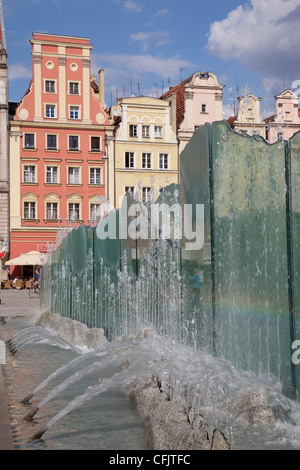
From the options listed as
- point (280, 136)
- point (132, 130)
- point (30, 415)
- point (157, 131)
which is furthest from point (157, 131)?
point (30, 415)

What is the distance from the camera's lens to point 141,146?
40531 millimetres

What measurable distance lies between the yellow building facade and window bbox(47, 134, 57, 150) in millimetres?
3555

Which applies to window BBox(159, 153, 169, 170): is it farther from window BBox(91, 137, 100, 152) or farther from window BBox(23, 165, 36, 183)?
window BBox(23, 165, 36, 183)

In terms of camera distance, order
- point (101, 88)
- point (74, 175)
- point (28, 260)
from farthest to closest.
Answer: point (101, 88)
point (74, 175)
point (28, 260)

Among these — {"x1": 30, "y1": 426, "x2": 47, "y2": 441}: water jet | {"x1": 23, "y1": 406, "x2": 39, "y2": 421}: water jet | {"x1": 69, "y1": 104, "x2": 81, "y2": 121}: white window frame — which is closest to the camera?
{"x1": 30, "y1": 426, "x2": 47, "y2": 441}: water jet

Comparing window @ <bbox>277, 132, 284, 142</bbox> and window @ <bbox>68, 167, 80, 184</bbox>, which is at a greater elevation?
window @ <bbox>68, 167, 80, 184</bbox>

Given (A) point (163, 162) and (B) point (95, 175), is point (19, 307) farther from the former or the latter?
(A) point (163, 162)

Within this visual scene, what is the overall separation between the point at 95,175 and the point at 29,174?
4.06 m

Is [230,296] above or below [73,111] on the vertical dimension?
below

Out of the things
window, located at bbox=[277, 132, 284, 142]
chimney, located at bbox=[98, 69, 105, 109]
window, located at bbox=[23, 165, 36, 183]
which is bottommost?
window, located at bbox=[277, 132, 284, 142]

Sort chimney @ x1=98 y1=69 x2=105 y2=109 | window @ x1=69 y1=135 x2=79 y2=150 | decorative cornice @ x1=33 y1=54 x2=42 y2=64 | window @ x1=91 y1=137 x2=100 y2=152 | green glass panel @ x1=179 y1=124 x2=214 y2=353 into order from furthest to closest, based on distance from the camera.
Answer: chimney @ x1=98 y1=69 x2=105 y2=109 → window @ x1=91 y1=137 x2=100 y2=152 → window @ x1=69 y1=135 x2=79 y2=150 → decorative cornice @ x1=33 y1=54 x2=42 y2=64 → green glass panel @ x1=179 y1=124 x2=214 y2=353

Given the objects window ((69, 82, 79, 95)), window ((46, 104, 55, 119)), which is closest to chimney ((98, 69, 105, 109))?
window ((69, 82, 79, 95))

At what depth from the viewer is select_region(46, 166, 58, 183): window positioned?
39.3 meters

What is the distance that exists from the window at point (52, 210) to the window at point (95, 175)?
8.97 ft
